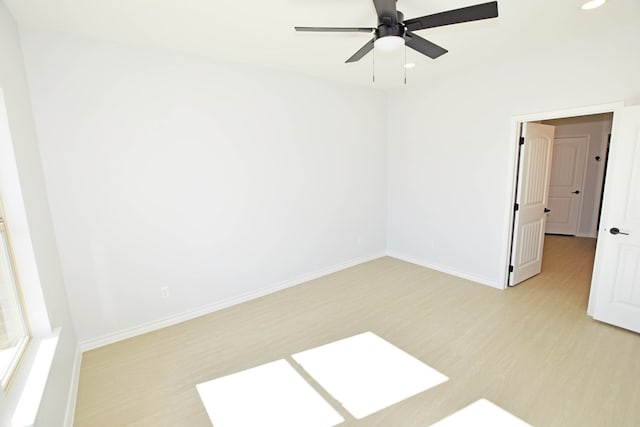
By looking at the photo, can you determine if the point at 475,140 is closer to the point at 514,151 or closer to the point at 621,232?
the point at 514,151

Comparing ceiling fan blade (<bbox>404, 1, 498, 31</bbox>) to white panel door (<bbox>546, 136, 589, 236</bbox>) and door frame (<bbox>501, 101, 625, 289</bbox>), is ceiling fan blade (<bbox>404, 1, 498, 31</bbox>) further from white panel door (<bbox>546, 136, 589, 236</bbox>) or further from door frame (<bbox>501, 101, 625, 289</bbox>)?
white panel door (<bbox>546, 136, 589, 236</bbox>)

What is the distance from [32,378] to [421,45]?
3.14 meters

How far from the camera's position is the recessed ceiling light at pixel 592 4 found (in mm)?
2188

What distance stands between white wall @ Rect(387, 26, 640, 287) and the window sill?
14.4ft

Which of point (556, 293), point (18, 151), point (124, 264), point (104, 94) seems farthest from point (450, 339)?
point (104, 94)

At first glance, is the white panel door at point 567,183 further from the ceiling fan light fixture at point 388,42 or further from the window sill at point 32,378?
the window sill at point 32,378

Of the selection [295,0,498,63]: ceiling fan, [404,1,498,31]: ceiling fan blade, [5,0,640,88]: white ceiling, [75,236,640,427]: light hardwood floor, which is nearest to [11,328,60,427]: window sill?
[75,236,640,427]: light hardwood floor

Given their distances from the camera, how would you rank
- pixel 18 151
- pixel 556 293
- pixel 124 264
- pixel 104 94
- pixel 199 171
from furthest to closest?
pixel 556 293, pixel 199 171, pixel 124 264, pixel 104 94, pixel 18 151

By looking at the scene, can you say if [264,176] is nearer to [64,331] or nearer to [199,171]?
[199,171]

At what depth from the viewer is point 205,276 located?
3.35 m

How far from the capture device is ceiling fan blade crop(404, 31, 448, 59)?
1.94 m

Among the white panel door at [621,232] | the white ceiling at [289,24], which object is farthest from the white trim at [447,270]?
Result: the white ceiling at [289,24]

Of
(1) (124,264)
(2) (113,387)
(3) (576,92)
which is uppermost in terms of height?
(3) (576,92)

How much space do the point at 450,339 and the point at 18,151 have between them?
144 inches
